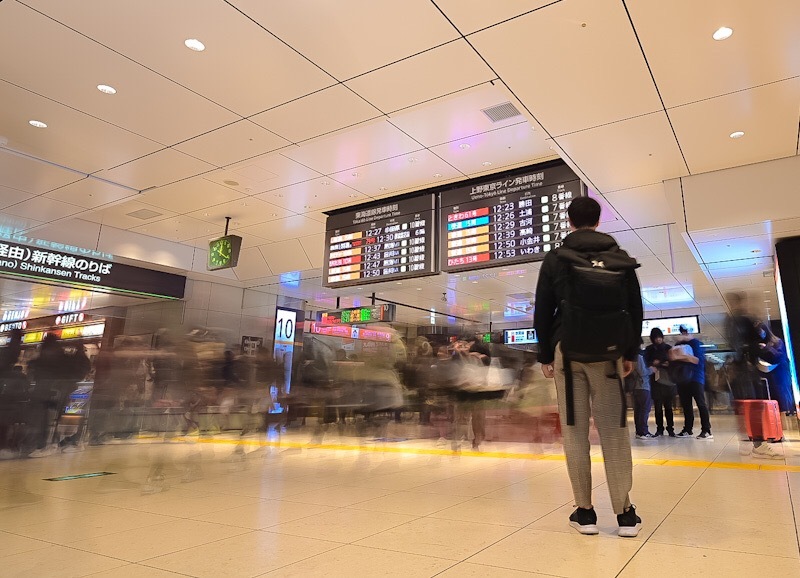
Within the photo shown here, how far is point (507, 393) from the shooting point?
23.8 feet

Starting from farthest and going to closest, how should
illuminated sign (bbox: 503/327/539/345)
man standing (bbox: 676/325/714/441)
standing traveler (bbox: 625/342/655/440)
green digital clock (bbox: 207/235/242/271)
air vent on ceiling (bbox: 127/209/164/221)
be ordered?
1. illuminated sign (bbox: 503/327/539/345)
2. green digital clock (bbox: 207/235/242/271)
3. air vent on ceiling (bbox: 127/209/164/221)
4. standing traveler (bbox: 625/342/655/440)
5. man standing (bbox: 676/325/714/441)

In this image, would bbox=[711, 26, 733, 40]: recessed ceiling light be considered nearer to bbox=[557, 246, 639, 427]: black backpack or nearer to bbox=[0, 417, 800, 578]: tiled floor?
bbox=[557, 246, 639, 427]: black backpack

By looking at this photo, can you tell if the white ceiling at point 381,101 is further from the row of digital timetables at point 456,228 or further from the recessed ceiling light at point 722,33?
the row of digital timetables at point 456,228

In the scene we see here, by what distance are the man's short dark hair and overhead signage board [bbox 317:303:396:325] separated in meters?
9.67

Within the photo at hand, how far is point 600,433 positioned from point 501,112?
11.3ft

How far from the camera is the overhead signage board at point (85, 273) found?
25.5ft

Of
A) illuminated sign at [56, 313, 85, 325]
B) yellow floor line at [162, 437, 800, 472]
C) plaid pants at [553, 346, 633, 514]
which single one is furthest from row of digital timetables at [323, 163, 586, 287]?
illuminated sign at [56, 313, 85, 325]

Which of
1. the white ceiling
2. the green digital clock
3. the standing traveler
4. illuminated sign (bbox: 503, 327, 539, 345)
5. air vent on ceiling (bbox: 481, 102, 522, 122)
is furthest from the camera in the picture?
illuminated sign (bbox: 503, 327, 539, 345)

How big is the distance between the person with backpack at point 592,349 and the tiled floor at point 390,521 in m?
0.25

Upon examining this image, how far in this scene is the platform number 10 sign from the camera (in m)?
12.9

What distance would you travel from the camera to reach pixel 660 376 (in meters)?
7.54

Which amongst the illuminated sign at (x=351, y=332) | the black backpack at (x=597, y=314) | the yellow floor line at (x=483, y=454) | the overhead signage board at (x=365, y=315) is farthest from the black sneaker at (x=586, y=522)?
the illuminated sign at (x=351, y=332)

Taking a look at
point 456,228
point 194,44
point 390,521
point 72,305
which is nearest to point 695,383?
point 456,228

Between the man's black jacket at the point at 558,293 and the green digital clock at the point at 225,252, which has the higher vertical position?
the green digital clock at the point at 225,252
